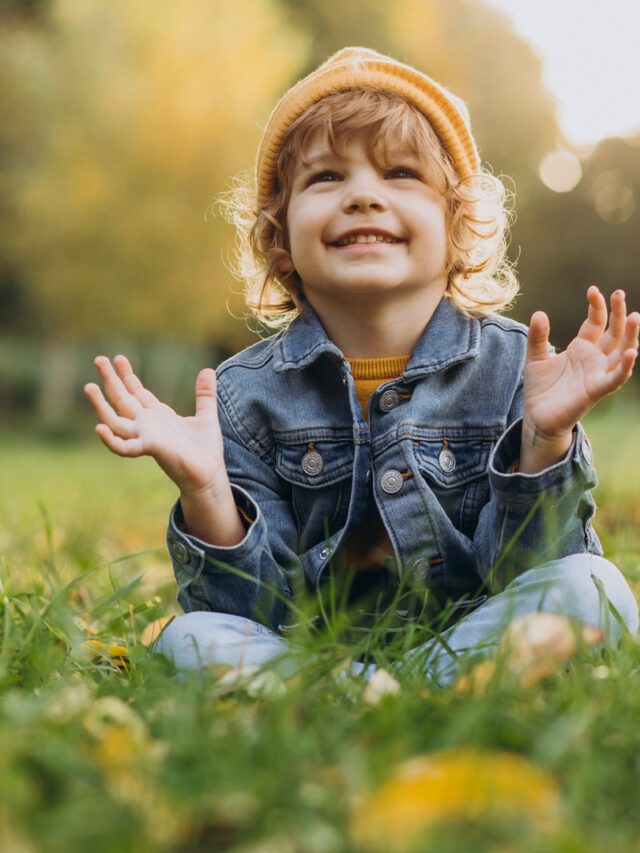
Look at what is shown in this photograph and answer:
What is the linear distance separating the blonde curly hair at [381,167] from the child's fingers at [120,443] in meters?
0.67

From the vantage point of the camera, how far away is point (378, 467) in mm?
2055

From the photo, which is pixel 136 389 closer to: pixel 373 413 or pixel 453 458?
pixel 373 413

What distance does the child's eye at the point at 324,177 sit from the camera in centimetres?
212

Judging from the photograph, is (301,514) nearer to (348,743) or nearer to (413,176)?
(413,176)

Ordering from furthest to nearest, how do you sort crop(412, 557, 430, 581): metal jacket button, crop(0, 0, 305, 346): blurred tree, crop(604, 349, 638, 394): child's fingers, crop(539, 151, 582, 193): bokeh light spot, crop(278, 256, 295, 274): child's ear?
crop(539, 151, 582, 193): bokeh light spot, crop(0, 0, 305, 346): blurred tree, crop(278, 256, 295, 274): child's ear, crop(412, 557, 430, 581): metal jacket button, crop(604, 349, 638, 394): child's fingers

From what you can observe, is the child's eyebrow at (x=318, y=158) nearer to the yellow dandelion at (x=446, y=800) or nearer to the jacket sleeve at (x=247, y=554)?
the jacket sleeve at (x=247, y=554)

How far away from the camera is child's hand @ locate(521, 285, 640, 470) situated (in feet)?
5.53

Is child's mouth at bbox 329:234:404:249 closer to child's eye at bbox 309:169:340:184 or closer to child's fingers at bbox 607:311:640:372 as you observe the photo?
child's eye at bbox 309:169:340:184

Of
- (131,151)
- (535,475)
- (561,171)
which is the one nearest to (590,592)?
(535,475)

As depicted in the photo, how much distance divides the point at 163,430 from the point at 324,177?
26.8 inches

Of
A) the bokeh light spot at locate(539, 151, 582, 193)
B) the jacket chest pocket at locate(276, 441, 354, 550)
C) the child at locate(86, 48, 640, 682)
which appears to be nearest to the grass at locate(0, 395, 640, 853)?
the child at locate(86, 48, 640, 682)

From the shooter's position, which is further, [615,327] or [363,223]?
[363,223]

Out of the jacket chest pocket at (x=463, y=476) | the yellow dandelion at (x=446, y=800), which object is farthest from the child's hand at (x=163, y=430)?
the yellow dandelion at (x=446, y=800)

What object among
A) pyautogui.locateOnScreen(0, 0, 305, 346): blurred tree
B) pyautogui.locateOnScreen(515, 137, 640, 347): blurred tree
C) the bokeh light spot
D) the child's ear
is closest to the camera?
the child's ear
